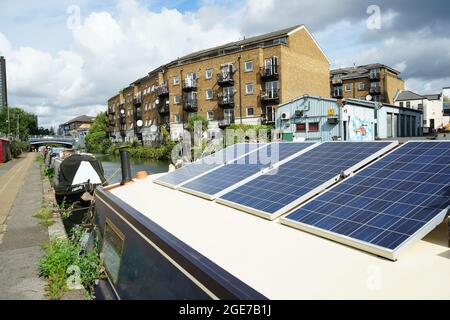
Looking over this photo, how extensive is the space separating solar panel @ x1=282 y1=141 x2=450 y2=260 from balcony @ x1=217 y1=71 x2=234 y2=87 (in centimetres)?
4583

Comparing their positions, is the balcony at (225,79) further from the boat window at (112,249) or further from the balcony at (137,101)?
the boat window at (112,249)

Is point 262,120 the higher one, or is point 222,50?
point 222,50

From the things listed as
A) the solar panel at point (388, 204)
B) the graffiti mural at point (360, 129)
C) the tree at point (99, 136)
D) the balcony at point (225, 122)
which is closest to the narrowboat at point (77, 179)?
the solar panel at point (388, 204)

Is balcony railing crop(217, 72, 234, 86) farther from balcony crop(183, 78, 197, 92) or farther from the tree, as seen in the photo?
the tree

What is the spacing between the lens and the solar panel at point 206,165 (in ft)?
26.6

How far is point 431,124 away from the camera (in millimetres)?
61906

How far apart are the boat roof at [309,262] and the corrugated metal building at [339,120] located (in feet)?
79.0

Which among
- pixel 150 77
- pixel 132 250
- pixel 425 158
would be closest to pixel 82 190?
pixel 132 250

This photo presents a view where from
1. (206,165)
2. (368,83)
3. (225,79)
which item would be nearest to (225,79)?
(225,79)

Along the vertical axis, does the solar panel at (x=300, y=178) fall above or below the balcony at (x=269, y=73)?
below

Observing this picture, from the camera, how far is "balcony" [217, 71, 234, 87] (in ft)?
163

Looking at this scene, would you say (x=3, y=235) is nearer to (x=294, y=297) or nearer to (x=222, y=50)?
(x=294, y=297)

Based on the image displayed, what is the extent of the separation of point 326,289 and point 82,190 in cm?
1846

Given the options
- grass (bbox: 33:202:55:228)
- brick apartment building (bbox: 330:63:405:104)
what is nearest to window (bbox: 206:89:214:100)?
brick apartment building (bbox: 330:63:405:104)
